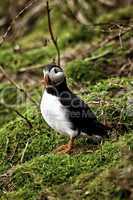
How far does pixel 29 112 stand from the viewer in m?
5.94

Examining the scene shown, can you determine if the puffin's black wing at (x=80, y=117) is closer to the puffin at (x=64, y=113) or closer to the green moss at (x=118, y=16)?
the puffin at (x=64, y=113)

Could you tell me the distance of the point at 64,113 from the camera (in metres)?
4.60

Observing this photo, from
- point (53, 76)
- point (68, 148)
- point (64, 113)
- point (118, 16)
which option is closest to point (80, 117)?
point (64, 113)

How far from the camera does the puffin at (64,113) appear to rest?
460 cm

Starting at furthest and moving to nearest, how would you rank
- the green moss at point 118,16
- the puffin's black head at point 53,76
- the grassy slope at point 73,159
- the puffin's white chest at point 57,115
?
the green moss at point 118,16, the puffin's black head at point 53,76, the puffin's white chest at point 57,115, the grassy slope at point 73,159

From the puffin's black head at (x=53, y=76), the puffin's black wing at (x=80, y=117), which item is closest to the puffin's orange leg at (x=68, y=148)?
the puffin's black wing at (x=80, y=117)

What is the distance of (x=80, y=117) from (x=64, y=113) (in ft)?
0.49

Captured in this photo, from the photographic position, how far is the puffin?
4.60 m

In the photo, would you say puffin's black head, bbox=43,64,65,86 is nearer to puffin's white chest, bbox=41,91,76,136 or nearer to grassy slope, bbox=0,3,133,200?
puffin's white chest, bbox=41,91,76,136

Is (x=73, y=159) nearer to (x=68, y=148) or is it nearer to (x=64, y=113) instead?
(x=68, y=148)

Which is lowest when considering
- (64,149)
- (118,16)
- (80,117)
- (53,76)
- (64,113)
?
(118,16)

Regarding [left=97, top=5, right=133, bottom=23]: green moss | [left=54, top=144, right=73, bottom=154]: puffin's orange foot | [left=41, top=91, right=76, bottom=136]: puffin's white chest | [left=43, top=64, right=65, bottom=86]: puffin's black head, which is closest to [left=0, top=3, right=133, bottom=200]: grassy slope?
[left=54, top=144, right=73, bottom=154]: puffin's orange foot

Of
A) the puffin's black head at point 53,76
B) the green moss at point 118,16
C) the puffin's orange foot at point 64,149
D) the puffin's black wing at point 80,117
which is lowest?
the green moss at point 118,16

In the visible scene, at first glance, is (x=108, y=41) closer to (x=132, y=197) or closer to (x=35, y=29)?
(x=35, y=29)
